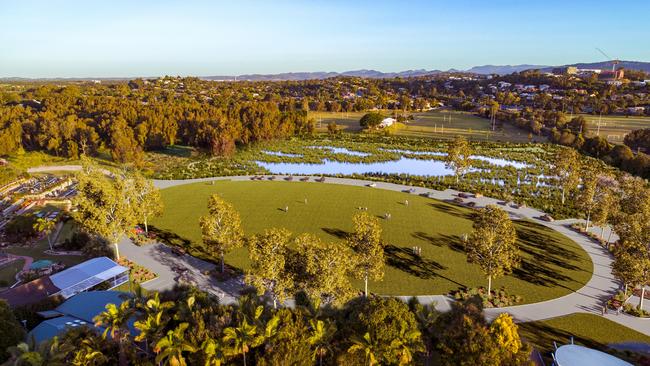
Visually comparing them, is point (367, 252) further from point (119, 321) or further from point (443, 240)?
point (119, 321)

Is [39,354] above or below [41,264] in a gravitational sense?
above

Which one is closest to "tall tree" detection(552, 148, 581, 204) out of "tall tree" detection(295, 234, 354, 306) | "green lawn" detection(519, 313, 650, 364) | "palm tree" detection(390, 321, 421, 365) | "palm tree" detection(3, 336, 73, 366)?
"green lawn" detection(519, 313, 650, 364)

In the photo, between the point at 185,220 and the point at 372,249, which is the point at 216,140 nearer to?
the point at 185,220

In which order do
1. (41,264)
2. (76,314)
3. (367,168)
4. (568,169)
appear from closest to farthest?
(76,314)
(41,264)
(568,169)
(367,168)

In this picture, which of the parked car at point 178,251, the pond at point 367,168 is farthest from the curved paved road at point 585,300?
the pond at point 367,168

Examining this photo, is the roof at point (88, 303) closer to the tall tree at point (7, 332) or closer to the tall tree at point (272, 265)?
the tall tree at point (7, 332)

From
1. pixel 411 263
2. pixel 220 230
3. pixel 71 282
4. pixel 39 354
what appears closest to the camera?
pixel 39 354

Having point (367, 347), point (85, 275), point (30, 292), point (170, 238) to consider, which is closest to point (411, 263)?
point (367, 347)
